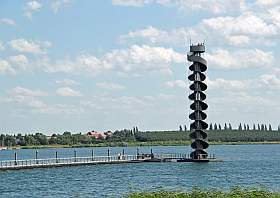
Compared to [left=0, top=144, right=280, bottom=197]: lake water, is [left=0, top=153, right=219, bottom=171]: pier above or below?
above

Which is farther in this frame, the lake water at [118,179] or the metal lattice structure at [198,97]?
the metal lattice structure at [198,97]

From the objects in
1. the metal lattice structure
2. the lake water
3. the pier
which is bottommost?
the lake water

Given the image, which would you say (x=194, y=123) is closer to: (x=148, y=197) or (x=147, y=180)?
(x=147, y=180)

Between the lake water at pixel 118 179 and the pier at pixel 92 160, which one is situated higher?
the pier at pixel 92 160

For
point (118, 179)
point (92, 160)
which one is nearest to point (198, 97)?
point (92, 160)

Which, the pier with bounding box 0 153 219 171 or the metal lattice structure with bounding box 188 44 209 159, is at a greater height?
the metal lattice structure with bounding box 188 44 209 159

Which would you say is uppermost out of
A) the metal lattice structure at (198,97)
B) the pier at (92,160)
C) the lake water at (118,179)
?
the metal lattice structure at (198,97)

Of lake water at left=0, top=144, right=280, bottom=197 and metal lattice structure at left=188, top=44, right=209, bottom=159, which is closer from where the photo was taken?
lake water at left=0, top=144, right=280, bottom=197

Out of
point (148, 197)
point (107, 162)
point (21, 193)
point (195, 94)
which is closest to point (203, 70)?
point (195, 94)

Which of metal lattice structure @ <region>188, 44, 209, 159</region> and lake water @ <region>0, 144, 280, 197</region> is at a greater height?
metal lattice structure @ <region>188, 44, 209, 159</region>

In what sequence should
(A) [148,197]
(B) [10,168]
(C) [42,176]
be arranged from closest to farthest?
(A) [148,197] < (C) [42,176] < (B) [10,168]

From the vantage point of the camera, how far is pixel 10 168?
4779 inches

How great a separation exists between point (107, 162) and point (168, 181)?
47.0 metres

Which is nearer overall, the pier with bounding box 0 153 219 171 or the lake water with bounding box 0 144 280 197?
the lake water with bounding box 0 144 280 197
